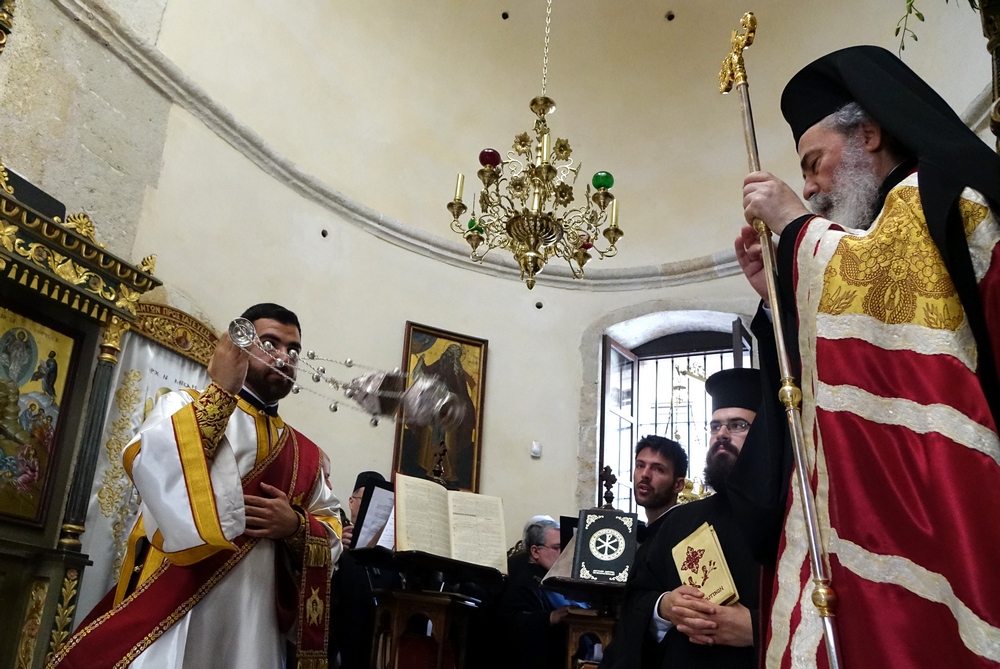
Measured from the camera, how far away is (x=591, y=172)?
1075 centimetres

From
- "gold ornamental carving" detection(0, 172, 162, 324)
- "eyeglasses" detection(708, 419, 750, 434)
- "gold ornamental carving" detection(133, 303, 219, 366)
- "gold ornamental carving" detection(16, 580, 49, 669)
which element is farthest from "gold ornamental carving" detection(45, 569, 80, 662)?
"eyeglasses" detection(708, 419, 750, 434)

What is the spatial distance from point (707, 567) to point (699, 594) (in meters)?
0.09

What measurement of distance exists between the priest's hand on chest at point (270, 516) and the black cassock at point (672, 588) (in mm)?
1374

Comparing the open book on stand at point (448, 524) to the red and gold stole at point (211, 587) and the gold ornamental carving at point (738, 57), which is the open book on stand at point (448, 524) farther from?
the gold ornamental carving at point (738, 57)

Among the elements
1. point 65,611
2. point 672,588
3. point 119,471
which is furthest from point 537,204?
point 65,611

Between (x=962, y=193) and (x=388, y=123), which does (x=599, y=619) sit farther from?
(x=388, y=123)

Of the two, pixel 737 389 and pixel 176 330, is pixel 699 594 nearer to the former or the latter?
pixel 737 389

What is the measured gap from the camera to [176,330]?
6652 mm

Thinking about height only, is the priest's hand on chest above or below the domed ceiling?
below

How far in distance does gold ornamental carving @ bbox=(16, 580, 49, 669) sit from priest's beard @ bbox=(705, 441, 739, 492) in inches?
130

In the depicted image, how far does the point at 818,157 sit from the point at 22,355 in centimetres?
405

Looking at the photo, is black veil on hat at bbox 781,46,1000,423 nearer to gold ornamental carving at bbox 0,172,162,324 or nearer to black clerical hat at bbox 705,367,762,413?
black clerical hat at bbox 705,367,762,413

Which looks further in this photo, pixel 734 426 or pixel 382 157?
pixel 382 157

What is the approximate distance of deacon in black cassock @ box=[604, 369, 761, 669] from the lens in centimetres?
296
